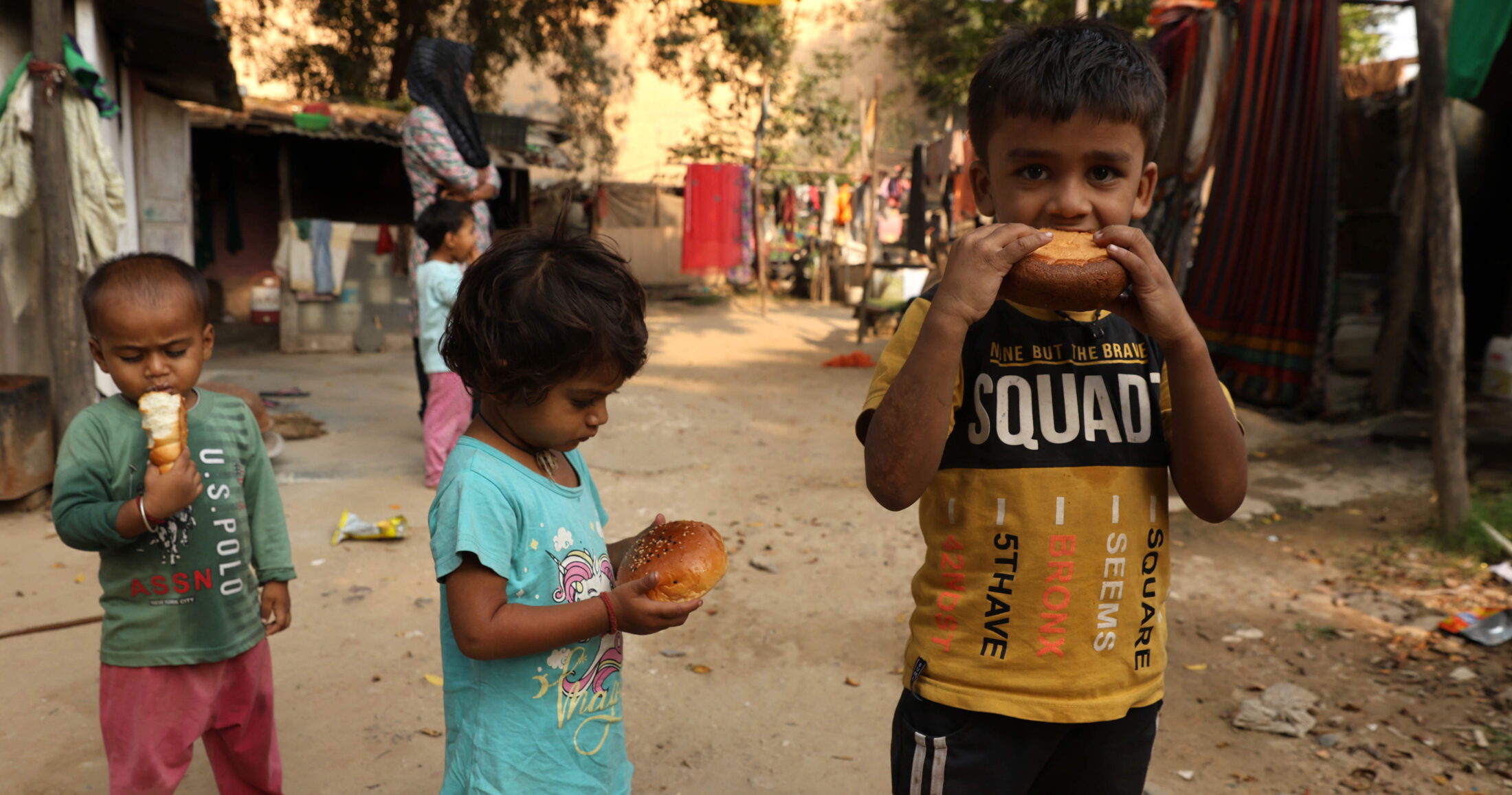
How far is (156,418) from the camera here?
1940 mm

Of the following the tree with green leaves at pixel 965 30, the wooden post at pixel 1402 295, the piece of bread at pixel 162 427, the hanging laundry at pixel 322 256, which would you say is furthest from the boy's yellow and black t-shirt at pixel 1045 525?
the tree with green leaves at pixel 965 30

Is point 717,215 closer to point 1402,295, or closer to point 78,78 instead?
point 1402,295

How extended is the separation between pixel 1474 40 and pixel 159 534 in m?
5.89

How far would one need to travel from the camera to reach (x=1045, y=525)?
1494 mm

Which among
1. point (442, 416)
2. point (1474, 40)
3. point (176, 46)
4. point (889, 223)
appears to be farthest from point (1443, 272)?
point (889, 223)

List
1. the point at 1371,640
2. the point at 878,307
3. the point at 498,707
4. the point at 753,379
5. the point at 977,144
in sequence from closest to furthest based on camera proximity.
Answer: the point at 498,707 < the point at 977,144 < the point at 1371,640 < the point at 753,379 < the point at 878,307

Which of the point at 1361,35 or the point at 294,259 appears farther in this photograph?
the point at 1361,35

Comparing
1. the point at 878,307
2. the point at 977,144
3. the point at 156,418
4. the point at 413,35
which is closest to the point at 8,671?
the point at 156,418

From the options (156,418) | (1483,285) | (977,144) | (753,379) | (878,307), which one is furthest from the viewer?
(878,307)

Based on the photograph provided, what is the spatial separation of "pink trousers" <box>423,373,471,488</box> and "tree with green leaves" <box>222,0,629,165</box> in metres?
11.9

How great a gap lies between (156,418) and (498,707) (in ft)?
3.37

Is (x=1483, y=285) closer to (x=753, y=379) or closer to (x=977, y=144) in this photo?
(x=753, y=379)

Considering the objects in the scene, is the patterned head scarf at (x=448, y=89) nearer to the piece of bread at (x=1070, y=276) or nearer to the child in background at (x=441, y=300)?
the child in background at (x=441, y=300)

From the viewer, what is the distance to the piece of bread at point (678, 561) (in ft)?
5.02
